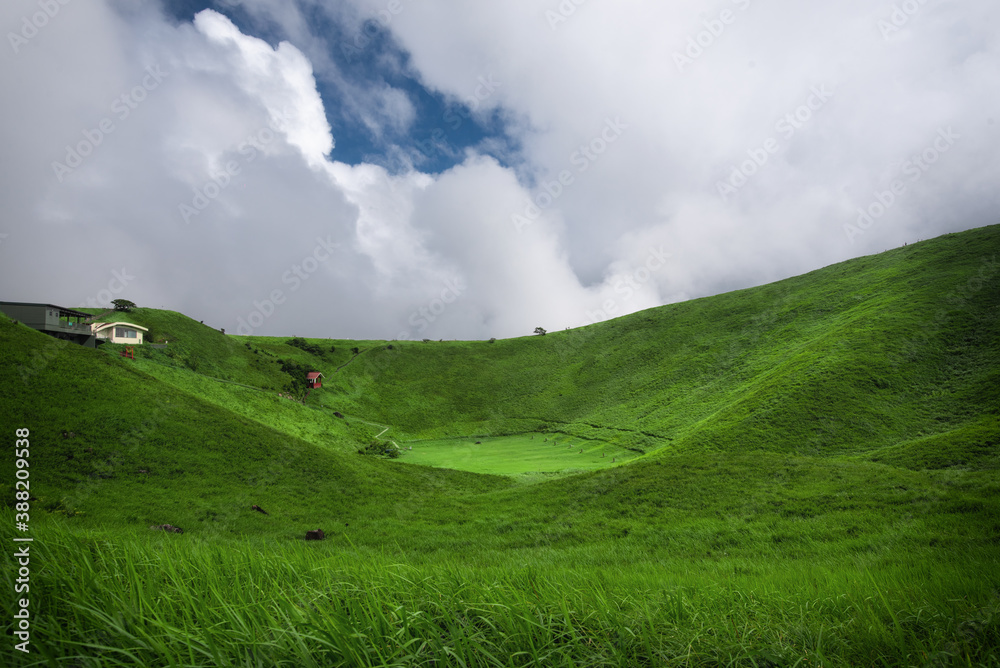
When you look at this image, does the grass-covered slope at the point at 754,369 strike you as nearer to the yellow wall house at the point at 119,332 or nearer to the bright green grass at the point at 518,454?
the bright green grass at the point at 518,454

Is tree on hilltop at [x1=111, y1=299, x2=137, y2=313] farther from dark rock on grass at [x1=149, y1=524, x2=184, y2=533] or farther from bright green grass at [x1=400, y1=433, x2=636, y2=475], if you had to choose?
dark rock on grass at [x1=149, y1=524, x2=184, y2=533]

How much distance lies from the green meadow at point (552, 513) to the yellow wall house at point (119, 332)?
15.0 ft

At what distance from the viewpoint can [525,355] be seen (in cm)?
10181

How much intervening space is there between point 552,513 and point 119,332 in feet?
206

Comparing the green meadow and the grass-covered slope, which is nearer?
the green meadow

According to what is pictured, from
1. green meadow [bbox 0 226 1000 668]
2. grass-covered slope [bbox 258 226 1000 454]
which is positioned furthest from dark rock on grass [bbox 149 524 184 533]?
grass-covered slope [bbox 258 226 1000 454]

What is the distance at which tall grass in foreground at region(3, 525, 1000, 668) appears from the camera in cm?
250

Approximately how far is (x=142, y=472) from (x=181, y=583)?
65.4 ft

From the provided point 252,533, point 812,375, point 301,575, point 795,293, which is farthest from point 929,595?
point 795,293

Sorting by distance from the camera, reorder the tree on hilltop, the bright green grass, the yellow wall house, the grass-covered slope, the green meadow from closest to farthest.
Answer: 1. the green meadow
2. the grass-covered slope
3. the bright green grass
4. the yellow wall house
5. the tree on hilltop

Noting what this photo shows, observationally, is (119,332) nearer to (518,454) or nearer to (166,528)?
(518,454)

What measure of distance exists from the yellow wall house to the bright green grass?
3838 cm

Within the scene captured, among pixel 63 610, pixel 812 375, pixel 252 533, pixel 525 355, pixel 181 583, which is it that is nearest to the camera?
pixel 63 610

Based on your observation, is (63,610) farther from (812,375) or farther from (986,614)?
(812,375)
